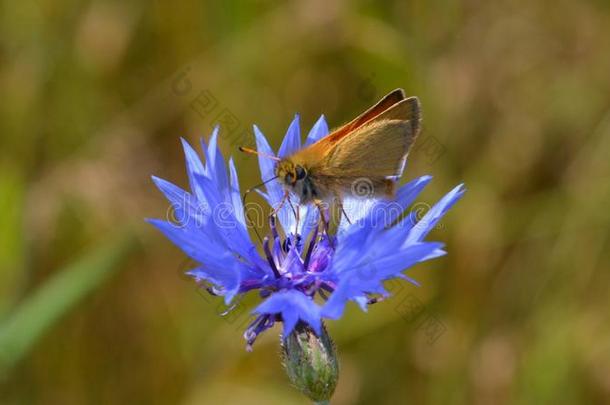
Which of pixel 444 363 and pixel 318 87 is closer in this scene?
pixel 444 363

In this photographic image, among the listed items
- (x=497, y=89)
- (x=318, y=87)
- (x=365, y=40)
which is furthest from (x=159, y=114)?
(x=497, y=89)

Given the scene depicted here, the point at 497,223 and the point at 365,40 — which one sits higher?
the point at 365,40

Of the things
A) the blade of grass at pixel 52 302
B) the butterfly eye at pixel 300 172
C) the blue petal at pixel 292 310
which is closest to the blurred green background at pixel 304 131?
the blade of grass at pixel 52 302

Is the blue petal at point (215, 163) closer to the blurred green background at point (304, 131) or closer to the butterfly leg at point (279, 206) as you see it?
the butterfly leg at point (279, 206)

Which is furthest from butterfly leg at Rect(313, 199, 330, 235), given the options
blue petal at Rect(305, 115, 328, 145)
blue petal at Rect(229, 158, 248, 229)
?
blue petal at Rect(305, 115, 328, 145)

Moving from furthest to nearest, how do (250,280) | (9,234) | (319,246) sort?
(9,234), (319,246), (250,280)

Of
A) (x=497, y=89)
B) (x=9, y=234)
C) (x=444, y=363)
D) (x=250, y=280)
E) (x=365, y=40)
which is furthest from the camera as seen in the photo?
(x=497, y=89)

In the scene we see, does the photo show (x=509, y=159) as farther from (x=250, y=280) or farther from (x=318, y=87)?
(x=250, y=280)
